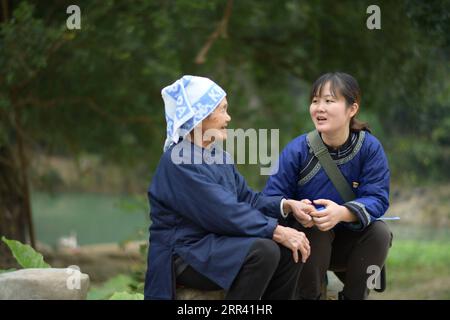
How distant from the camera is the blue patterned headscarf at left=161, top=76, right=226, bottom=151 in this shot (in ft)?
9.68

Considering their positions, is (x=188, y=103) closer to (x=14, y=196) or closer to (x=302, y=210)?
(x=302, y=210)

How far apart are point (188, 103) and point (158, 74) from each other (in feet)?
15.2

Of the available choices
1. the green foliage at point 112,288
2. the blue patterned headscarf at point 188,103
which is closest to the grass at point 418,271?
the green foliage at point 112,288

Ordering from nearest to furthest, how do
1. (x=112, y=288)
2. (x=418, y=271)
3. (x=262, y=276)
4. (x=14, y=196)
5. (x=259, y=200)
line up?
(x=262, y=276) < (x=259, y=200) < (x=112, y=288) < (x=14, y=196) < (x=418, y=271)

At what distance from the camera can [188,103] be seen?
2.96 m

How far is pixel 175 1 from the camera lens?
6715 millimetres

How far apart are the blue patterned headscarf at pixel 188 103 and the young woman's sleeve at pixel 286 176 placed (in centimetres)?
54

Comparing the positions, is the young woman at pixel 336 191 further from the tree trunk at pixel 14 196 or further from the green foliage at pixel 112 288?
the tree trunk at pixel 14 196

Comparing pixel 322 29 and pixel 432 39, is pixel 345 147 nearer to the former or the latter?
pixel 432 39

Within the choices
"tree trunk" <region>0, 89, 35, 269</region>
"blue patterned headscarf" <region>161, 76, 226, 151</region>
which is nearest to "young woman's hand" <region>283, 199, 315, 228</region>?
"blue patterned headscarf" <region>161, 76, 226, 151</region>

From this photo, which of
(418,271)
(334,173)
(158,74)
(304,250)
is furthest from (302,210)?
(418,271)

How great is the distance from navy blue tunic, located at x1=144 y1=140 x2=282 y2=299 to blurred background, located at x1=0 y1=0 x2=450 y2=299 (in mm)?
2599

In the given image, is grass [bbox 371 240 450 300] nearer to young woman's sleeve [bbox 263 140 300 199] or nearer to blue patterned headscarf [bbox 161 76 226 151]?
young woman's sleeve [bbox 263 140 300 199]
